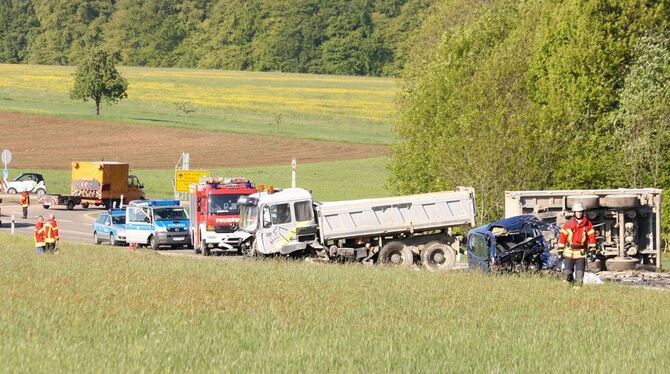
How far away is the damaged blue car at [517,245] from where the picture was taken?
2853 centimetres

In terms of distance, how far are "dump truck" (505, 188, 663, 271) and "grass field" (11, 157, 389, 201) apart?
3672 centimetres

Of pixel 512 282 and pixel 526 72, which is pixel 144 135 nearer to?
pixel 526 72

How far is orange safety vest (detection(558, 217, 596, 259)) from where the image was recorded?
23594mm

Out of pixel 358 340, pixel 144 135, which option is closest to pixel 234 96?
pixel 144 135

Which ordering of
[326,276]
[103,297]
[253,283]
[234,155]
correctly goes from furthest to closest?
[234,155], [326,276], [253,283], [103,297]

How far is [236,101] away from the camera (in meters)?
135

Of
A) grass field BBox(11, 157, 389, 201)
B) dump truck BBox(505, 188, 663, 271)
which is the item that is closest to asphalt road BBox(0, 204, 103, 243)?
grass field BBox(11, 157, 389, 201)

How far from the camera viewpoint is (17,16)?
17875 cm

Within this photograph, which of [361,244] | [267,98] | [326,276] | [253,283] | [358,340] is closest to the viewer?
[358,340]

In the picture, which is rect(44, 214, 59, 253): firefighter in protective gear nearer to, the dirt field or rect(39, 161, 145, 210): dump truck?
rect(39, 161, 145, 210): dump truck

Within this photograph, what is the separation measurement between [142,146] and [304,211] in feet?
219

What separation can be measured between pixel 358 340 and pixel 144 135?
299 ft

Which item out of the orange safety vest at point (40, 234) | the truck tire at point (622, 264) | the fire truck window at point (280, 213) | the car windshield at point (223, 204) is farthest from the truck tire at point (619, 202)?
the orange safety vest at point (40, 234)

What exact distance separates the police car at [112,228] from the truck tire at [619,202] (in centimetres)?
2055
